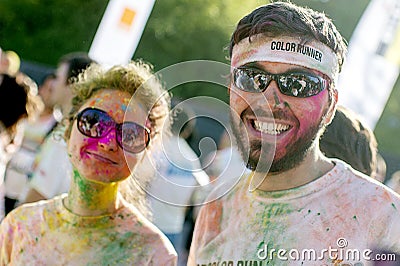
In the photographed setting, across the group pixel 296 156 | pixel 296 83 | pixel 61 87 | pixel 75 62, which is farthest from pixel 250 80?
pixel 61 87

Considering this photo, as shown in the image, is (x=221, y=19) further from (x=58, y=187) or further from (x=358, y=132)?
(x=58, y=187)

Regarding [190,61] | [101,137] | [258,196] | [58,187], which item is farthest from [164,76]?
[58,187]

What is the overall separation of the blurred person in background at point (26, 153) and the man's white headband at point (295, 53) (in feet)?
3.89

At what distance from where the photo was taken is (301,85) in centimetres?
187

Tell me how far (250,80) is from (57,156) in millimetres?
970

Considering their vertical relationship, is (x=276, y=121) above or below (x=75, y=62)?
above

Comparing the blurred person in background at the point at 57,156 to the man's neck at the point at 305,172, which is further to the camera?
the blurred person in background at the point at 57,156

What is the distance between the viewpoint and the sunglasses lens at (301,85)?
6.13ft

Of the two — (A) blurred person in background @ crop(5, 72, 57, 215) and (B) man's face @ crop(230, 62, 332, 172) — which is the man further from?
(A) blurred person in background @ crop(5, 72, 57, 215)

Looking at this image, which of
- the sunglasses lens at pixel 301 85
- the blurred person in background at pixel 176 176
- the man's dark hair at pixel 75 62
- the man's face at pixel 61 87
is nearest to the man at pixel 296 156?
the sunglasses lens at pixel 301 85

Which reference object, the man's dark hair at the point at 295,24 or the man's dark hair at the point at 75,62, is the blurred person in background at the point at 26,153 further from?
the man's dark hair at the point at 295,24

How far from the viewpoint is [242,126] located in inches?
76.9

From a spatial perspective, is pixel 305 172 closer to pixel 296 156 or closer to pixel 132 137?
pixel 296 156

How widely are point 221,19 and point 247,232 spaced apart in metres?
0.61
